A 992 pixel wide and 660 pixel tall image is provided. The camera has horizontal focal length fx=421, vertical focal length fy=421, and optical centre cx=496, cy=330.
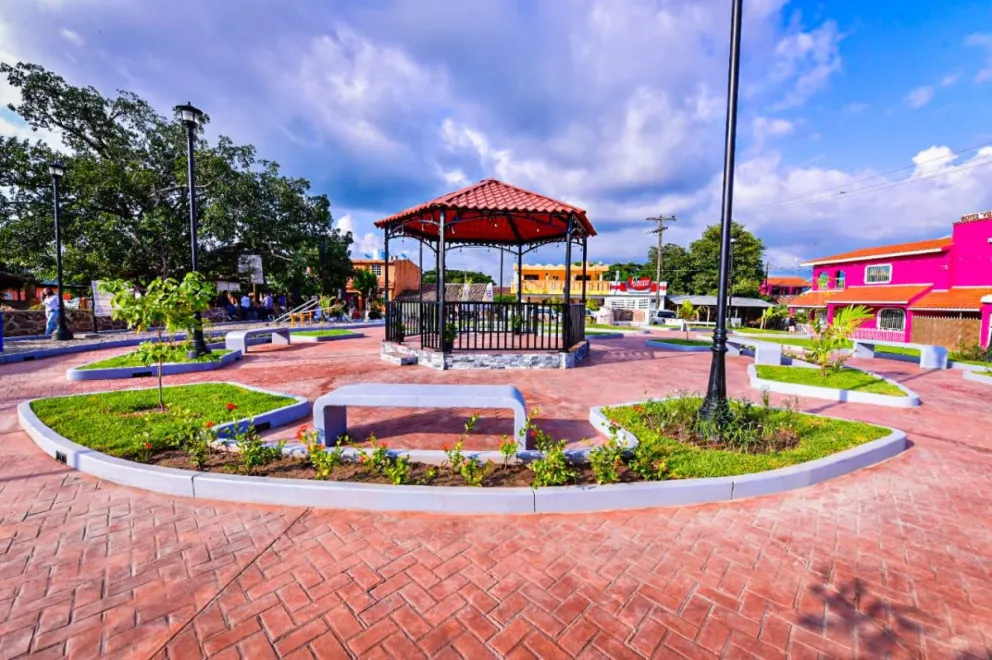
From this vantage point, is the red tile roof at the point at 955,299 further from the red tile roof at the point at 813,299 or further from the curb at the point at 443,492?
the curb at the point at 443,492

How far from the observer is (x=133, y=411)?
591 cm

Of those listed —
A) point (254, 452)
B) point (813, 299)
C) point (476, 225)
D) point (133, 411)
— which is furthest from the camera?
point (813, 299)

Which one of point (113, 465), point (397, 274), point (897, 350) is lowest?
point (897, 350)

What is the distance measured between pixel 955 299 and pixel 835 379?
63.8ft

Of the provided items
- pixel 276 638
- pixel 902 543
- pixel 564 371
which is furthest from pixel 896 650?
pixel 564 371

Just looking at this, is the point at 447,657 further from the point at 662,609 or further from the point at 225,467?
the point at 225,467

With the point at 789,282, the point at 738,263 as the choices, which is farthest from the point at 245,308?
the point at 789,282

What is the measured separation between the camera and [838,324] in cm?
894

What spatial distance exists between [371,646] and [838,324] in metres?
10.6

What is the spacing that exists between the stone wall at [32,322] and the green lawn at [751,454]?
Answer: 22.7 m

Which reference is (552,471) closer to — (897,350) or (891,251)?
(897,350)

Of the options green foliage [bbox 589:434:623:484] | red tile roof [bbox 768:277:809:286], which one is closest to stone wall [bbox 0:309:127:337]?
green foliage [bbox 589:434:623:484]

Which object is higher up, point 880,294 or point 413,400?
point 880,294

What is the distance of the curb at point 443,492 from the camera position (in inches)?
137
